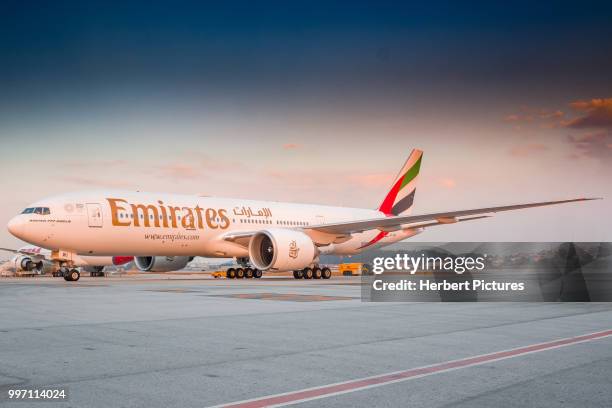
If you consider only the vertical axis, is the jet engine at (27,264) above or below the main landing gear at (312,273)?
above

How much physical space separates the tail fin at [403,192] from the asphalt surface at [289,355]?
91.9ft

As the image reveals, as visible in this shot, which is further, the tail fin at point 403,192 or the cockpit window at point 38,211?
the tail fin at point 403,192

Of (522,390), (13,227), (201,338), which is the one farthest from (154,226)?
(522,390)

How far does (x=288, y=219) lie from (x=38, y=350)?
25894 mm

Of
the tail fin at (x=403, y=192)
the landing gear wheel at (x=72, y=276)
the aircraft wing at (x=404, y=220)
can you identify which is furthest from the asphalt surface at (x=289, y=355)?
the tail fin at (x=403, y=192)

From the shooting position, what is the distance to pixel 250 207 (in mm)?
30125

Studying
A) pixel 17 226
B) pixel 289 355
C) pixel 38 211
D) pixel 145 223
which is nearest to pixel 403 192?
pixel 145 223

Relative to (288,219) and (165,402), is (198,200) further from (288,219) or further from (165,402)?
(165,402)

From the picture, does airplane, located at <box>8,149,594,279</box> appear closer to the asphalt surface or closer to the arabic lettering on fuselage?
the arabic lettering on fuselage

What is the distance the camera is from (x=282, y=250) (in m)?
24.6

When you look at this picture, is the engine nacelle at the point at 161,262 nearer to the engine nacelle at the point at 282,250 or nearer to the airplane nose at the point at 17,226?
the engine nacelle at the point at 282,250

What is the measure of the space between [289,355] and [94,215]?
1970 cm

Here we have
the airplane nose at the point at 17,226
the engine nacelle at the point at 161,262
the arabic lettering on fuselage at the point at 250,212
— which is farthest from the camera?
the engine nacelle at the point at 161,262

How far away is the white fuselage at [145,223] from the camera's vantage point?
2280 cm
